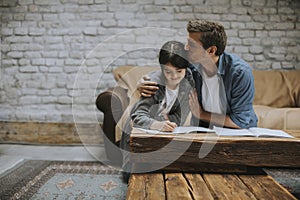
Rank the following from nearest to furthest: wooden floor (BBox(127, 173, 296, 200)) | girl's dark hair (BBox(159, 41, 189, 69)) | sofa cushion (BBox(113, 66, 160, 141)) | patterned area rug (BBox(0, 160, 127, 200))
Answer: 1. wooden floor (BBox(127, 173, 296, 200))
2. girl's dark hair (BBox(159, 41, 189, 69))
3. patterned area rug (BBox(0, 160, 127, 200))
4. sofa cushion (BBox(113, 66, 160, 141))

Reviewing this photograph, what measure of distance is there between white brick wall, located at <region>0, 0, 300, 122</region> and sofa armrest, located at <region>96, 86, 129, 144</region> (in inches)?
37.4

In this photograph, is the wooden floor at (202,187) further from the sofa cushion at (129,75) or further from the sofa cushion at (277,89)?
the sofa cushion at (277,89)

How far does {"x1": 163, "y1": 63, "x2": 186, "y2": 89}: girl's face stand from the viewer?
1568mm

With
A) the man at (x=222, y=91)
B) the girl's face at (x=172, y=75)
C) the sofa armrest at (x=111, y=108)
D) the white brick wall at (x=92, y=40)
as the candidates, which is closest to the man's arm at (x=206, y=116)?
the man at (x=222, y=91)

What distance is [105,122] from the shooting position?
268 centimetres

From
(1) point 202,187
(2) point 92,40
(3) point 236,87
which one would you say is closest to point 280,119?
(3) point 236,87

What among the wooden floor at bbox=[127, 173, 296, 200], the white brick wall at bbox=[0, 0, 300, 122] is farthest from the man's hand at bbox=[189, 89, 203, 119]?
the white brick wall at bbox=[0, 0, 300, 122]

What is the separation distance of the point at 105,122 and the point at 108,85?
3.43ft

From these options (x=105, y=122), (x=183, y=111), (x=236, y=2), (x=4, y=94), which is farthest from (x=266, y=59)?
(x=4, y=94)

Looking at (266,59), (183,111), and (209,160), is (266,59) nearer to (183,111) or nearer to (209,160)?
(183,111)

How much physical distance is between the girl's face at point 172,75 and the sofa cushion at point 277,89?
6.10ft

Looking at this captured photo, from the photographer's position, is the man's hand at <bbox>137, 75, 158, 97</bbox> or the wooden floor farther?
the man's hand at <bbox>137, 75, 158, 97</bbox>

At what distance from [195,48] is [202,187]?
0.65 m

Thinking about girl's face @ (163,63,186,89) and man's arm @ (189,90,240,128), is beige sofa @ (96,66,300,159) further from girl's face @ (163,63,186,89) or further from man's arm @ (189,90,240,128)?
girl's face @ (163,63,186,89)
